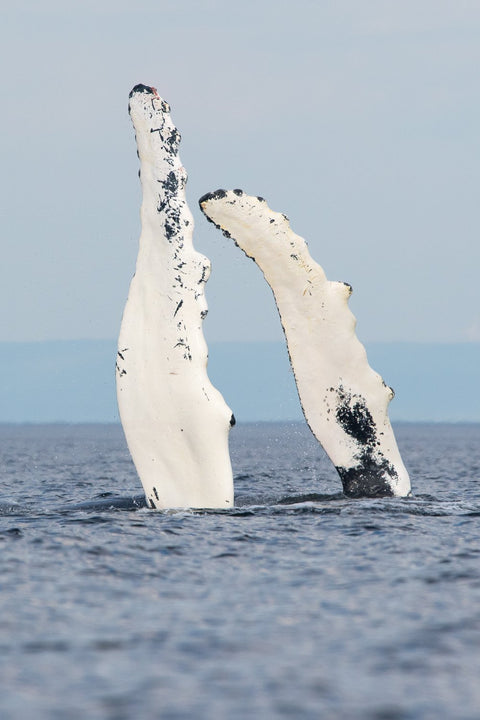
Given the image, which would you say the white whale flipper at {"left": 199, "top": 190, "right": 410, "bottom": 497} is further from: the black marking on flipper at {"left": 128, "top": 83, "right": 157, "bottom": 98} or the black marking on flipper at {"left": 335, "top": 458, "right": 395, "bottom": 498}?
the black marking on flipper at {"left": 128, "top": 83, "right": 157, "bottom": 98}

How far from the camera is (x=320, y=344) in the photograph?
17391 mm

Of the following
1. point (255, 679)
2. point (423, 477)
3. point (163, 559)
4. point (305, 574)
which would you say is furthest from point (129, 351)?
point (423, 477)

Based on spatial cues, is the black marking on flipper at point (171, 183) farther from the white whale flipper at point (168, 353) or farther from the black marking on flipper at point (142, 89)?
the black marking on flipper at point (142, 89)

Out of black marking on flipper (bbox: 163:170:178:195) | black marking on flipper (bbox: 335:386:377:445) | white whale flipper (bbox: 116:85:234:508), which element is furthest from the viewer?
black marking on flipper (bbox: 335:386:377:445)

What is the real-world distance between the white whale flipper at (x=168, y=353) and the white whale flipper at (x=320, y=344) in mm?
1015

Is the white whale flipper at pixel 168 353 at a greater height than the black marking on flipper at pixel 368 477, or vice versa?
the white whale flipper at pixel 168 353

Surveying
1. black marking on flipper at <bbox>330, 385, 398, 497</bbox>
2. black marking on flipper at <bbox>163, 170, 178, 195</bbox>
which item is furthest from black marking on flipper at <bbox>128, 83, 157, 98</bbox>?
black marking on flipper at <bbox>330, 385, 398, 497</bbox>

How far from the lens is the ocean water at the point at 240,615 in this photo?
728 cm

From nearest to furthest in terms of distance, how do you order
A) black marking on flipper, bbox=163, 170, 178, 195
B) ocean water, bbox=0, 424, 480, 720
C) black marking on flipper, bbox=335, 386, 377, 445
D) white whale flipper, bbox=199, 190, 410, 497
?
ocean water, bbox=0, 424, 480, 720 → black marking on flipper, bbox=163, 170, 178, 195 → white whale flipper, bbox=199, 190, 410, 497 → black marking on flipper, bbox=335, 386, 377, 445

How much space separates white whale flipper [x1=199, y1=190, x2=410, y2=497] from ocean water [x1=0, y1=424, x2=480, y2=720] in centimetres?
173

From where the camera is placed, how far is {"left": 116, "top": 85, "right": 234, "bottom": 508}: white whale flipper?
15930mm

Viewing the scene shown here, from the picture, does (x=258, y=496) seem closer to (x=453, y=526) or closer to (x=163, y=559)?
(x=453, y=526)

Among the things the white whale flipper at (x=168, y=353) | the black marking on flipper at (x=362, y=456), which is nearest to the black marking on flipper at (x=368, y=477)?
the black marking on flipper at (x=362, y=456)

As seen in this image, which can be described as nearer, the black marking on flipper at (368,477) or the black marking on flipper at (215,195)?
the black marking on flipper at (215,195)
